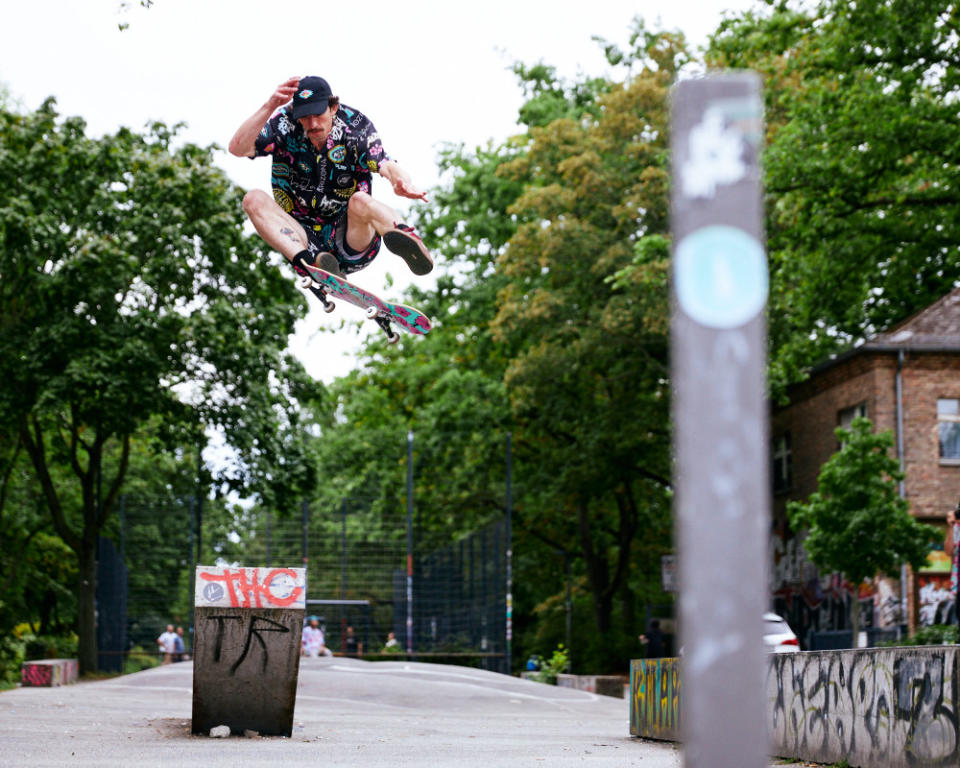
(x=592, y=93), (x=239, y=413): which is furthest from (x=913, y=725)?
(x=592, y=93)

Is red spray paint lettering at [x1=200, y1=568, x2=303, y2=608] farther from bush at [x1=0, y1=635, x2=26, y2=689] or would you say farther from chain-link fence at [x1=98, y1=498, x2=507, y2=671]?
bush at [x1=0, y1=635, x2=26, y2=689]

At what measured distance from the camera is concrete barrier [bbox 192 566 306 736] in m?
12.8

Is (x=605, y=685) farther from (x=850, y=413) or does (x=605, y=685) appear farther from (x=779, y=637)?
(x=850, y=413)

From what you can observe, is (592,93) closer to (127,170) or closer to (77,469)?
(127,170)

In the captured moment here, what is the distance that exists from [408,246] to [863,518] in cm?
2076

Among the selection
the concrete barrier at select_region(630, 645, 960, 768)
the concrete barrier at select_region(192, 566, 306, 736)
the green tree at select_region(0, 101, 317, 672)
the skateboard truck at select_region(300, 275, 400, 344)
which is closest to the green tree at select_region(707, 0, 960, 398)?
the green tree at select_region(0, 101, 317, 672)

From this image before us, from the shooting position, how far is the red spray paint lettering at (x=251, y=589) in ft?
42.3

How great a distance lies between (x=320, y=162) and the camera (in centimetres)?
927

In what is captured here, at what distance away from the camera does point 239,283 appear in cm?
3108

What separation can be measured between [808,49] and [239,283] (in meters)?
13.2

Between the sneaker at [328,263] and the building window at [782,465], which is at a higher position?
the building window at [782,465]

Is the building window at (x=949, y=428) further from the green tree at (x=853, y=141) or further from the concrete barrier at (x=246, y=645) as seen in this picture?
the concrete barrier at (x=246, y=645)

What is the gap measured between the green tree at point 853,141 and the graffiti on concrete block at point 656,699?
13.6 meters

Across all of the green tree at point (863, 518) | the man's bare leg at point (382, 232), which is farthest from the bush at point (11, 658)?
the man's bare leg at point (382, 232)
